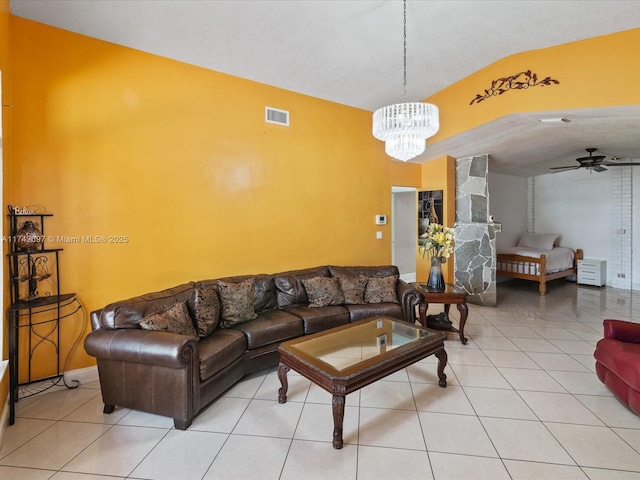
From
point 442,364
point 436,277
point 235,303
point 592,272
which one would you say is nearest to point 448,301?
point 436,277

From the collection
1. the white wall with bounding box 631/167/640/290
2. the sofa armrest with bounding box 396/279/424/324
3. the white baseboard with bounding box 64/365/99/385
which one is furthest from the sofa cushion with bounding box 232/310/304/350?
the white wall with bounding box 631/167/640/290

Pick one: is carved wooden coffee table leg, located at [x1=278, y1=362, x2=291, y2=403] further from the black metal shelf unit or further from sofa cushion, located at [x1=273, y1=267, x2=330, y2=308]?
the black metal shelf unit

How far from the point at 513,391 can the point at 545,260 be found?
4.63m

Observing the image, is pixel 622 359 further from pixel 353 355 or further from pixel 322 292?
pixel 322 292

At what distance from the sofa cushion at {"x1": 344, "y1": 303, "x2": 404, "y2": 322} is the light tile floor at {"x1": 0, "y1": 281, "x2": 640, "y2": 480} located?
0.68 metres

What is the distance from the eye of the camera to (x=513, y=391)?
8.21 ft

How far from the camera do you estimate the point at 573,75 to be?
308 centimetres

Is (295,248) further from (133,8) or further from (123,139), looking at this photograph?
(133,8)

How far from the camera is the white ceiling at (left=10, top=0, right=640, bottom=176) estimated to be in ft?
8.09

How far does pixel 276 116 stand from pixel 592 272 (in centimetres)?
749

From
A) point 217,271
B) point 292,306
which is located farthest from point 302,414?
point 217,271

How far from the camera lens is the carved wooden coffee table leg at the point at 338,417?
1843 millimetres

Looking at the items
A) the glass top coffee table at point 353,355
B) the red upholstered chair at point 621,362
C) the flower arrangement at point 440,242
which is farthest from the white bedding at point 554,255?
the glass top coffee table at point 353,355

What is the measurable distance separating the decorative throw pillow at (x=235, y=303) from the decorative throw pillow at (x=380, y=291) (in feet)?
4.69
